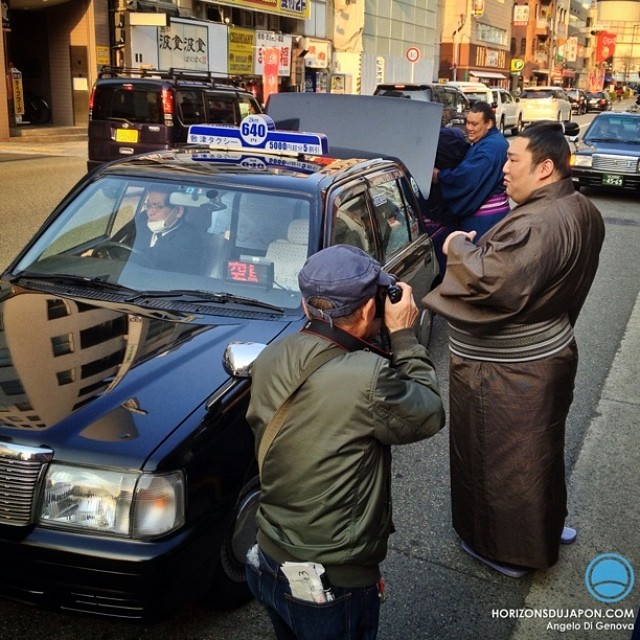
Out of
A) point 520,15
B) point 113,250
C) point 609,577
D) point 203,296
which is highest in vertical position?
point 520,15

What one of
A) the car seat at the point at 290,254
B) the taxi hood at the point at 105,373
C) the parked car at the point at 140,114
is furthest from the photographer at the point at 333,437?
the parked car at the point at 140,114

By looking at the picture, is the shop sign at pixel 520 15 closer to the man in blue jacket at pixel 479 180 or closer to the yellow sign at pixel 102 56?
the yellow sign at pixel 102 56

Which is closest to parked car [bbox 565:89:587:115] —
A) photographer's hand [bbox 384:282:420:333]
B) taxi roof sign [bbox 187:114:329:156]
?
taxi roof sign [bbox 187:114:329:156]

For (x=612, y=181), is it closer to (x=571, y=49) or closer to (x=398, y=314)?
(x=398, y=314)

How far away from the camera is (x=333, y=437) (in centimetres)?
189

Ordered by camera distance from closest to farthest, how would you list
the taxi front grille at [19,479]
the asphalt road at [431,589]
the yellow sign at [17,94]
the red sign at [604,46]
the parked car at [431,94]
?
the taxi front grille at [19,479], the asphalt road at [431,589], the parked car at [431,94], the yellow sign at [17,94], the red sign at [604,46]

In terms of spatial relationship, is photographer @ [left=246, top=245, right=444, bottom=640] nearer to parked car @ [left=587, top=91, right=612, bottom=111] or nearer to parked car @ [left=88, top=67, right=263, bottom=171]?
parked car @ [left=88, top=67, right=263, bottom=171]

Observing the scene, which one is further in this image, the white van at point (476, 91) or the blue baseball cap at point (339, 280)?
the white van at point (476, 91)

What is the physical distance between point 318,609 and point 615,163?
45.4ft

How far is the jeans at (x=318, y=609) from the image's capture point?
6.47 feet

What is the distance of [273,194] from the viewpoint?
379cm

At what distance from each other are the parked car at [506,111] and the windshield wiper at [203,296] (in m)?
27.7

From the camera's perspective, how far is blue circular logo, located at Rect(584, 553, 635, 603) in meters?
3.24

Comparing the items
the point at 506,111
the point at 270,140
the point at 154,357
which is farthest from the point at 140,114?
the point at 506,111
